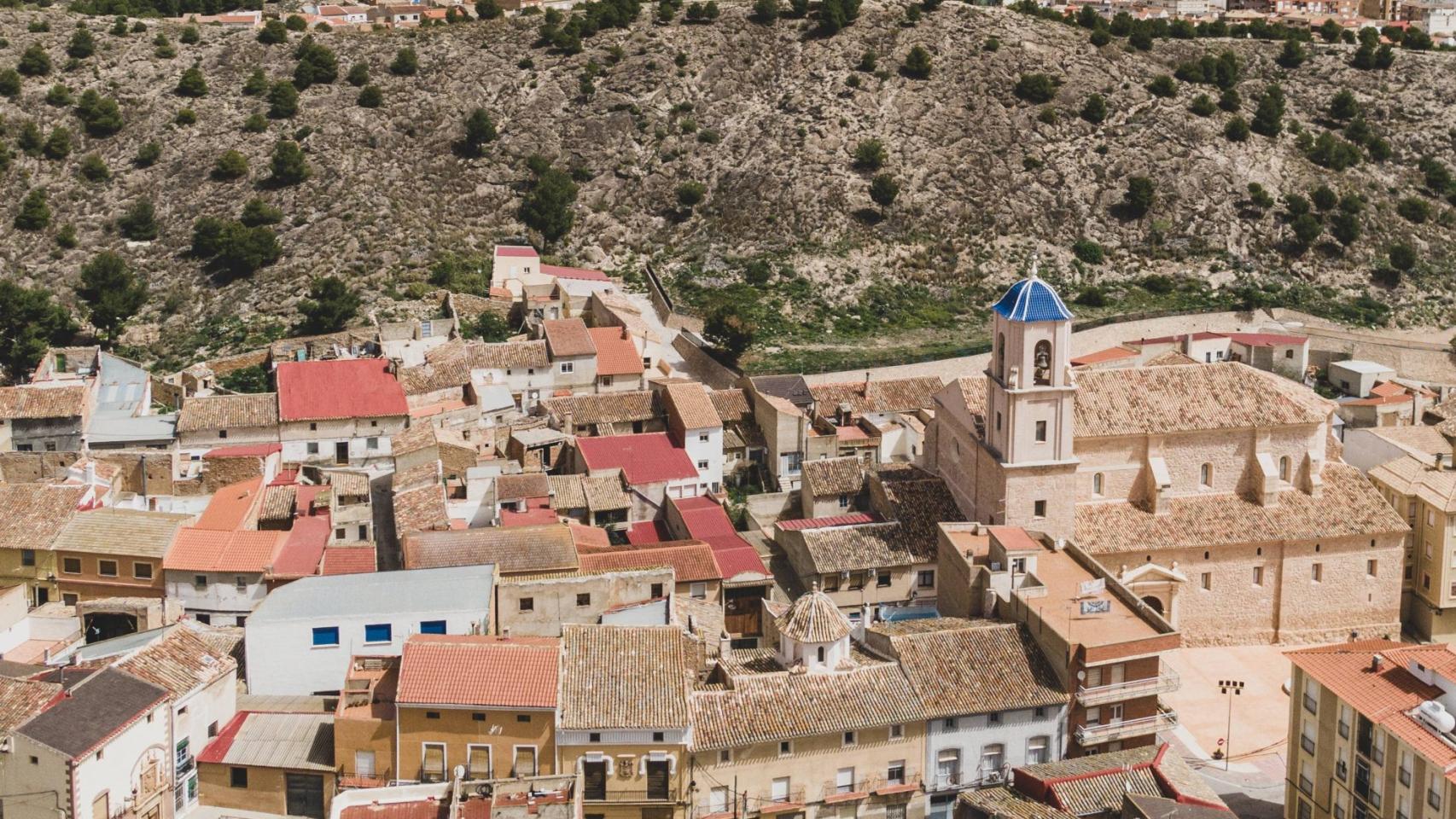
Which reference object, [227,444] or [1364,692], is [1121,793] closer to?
[1364,692]

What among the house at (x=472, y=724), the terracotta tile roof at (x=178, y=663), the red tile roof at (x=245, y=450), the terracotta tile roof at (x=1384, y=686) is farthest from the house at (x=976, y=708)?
the red tile roof at (x=245, y=450)

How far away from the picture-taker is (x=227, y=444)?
58.7 meters

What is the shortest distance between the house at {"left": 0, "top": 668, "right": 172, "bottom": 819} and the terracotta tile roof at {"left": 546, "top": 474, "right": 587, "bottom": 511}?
774 inches

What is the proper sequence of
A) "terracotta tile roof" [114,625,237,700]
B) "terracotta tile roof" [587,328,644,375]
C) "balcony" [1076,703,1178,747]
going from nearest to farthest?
"terracotta tile roof" [114,625,237,700]
"balcony" [1076,703,1178,747]
"terracotta tile roof" [587,328,644,375]

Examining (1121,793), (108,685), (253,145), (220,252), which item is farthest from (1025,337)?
(253,145)

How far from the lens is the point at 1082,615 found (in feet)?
137

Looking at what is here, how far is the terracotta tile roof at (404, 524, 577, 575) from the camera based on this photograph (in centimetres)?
4538

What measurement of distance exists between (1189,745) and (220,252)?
59.5 m

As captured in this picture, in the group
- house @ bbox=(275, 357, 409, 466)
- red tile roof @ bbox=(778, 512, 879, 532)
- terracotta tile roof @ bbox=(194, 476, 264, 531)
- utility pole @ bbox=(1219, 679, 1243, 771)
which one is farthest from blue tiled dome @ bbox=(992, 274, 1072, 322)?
terracotta tile roof @ bbox=(194, 476, 264, 531)

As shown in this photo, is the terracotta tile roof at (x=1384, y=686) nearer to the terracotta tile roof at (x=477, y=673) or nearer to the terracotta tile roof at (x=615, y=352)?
the terracotta tile roof at (x=477, y=673)

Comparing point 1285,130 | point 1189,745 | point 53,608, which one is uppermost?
point 1285,130

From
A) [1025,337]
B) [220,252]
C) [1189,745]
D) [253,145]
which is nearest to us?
[1189,745]

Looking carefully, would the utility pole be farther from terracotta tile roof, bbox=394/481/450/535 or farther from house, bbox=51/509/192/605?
house, bbox=51/509/192/605

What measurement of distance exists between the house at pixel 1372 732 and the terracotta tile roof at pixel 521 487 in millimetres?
25600
